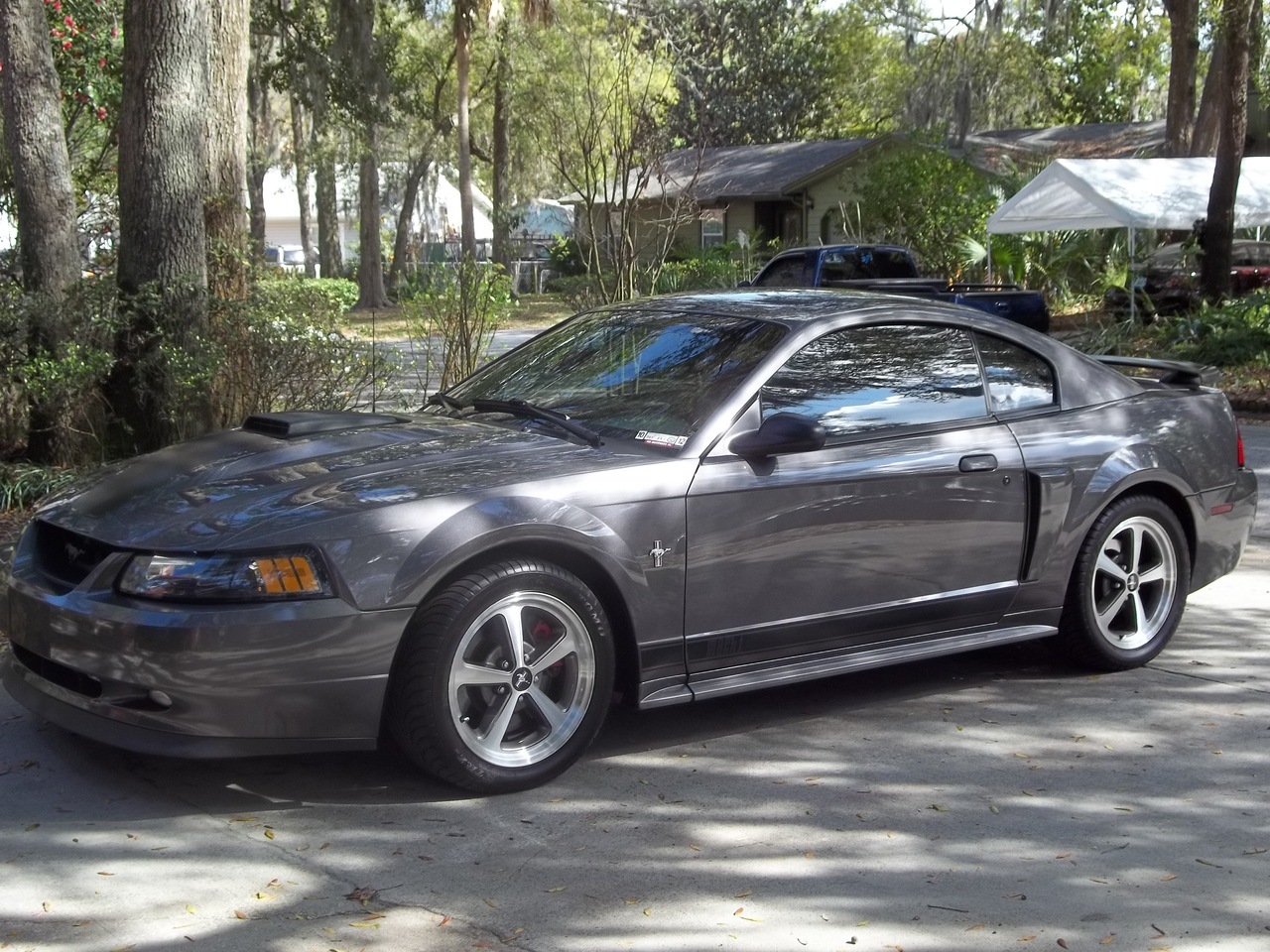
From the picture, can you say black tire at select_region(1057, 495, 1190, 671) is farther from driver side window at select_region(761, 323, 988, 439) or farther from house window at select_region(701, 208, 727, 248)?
house window at select_region(701, 208, 727, 248)

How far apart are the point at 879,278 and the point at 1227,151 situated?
16.6 ft

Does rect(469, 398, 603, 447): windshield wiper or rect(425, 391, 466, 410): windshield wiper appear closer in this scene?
rect(469, 398, 603, 447): windshield wiper

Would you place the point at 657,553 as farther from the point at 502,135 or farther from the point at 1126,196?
the point at 502,135

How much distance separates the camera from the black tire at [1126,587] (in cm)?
584

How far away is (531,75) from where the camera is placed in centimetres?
4100

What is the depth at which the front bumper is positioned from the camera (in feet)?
13.5

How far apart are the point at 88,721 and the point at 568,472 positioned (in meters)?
1.66

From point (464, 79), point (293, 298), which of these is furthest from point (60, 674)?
point (464, 79)

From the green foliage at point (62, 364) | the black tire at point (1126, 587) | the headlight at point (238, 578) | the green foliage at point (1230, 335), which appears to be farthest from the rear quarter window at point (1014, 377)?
the green foliage at point (1230, 335)

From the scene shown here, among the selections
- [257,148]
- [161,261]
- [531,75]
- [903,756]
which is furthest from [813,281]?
[257,148]

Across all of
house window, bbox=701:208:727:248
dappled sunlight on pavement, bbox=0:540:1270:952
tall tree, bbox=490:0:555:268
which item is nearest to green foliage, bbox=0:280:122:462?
dappled sunlight on pavement, bbox=0:540:1270:952

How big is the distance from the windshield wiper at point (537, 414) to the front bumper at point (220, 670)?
1065mm

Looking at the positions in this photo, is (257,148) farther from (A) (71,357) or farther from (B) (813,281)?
(A) (71,357)

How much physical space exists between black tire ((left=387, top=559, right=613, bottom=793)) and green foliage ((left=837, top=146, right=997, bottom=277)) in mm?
26336
